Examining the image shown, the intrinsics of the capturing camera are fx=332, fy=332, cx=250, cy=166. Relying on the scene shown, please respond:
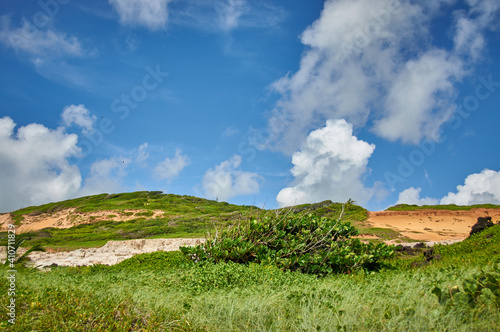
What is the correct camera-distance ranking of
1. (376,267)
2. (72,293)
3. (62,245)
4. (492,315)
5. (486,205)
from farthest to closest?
→ (486,205) → (62,245) → (376,267) → (72,293) → (492,315)

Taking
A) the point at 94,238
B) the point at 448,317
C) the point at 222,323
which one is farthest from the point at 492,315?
the point at 94,238

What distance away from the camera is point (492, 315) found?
3.65 meters

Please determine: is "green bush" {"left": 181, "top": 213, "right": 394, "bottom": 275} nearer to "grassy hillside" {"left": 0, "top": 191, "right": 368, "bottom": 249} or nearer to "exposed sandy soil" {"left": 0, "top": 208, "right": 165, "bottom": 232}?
"grassy hillside" {"left": 0, "top": 191, "right": 368, "bottom": 249}

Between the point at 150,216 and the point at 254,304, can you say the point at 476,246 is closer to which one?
the point at 254,304

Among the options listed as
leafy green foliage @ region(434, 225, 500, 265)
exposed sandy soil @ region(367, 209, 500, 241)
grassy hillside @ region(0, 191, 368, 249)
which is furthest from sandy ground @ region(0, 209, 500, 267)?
leafy green foliage @ region(434, 225, 500, 265)

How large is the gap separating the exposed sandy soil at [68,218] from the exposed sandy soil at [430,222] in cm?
2189

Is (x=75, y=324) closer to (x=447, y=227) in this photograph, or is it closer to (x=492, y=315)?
(x=492, y=315)

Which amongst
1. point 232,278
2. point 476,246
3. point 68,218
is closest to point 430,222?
point 476,246

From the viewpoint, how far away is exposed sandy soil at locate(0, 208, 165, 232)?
35062 mm

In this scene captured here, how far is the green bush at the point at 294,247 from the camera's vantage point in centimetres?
836

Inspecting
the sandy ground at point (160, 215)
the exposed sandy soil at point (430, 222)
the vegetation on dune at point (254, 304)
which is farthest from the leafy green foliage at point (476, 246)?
the exposed sandy soil at point (430, 222)

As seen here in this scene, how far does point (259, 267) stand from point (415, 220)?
21.4 meters

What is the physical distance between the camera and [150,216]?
34438 mm

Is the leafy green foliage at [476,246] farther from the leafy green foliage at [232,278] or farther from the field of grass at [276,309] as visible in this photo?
the field of grass at [276,309]
